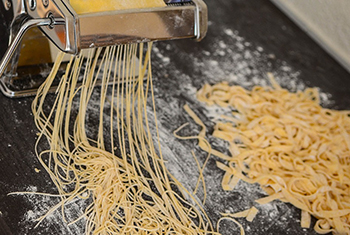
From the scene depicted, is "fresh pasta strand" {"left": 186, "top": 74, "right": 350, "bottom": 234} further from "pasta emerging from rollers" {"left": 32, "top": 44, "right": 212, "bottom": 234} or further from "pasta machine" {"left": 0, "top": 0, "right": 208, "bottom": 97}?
"pasta machine" {"left": 0, "top": 0, "right": 208, "bottom": 97}

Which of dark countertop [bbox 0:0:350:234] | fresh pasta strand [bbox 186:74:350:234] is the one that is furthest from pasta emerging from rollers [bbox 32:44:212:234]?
fresh pasta strand [bbox 186:74:350:234]

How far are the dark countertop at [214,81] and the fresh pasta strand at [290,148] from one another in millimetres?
44

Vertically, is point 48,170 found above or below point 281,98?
above

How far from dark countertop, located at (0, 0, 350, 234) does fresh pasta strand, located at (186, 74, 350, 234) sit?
0.04 meters

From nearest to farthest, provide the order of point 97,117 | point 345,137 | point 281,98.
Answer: point 97,117, point 345,137, point 281,98

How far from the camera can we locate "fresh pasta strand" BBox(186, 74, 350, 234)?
4.24ft

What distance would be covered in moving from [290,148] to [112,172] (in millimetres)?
605

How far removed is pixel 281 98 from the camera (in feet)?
5.51

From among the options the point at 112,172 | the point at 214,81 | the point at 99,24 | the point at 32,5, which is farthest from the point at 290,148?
the point at 32,5

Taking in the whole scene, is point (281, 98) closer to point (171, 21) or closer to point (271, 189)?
point (271, 189)

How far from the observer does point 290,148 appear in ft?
4.73

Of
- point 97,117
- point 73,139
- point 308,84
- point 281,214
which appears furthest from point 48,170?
point 308,84

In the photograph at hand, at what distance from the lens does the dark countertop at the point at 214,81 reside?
1.16m

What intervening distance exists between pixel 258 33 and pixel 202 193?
102cm
